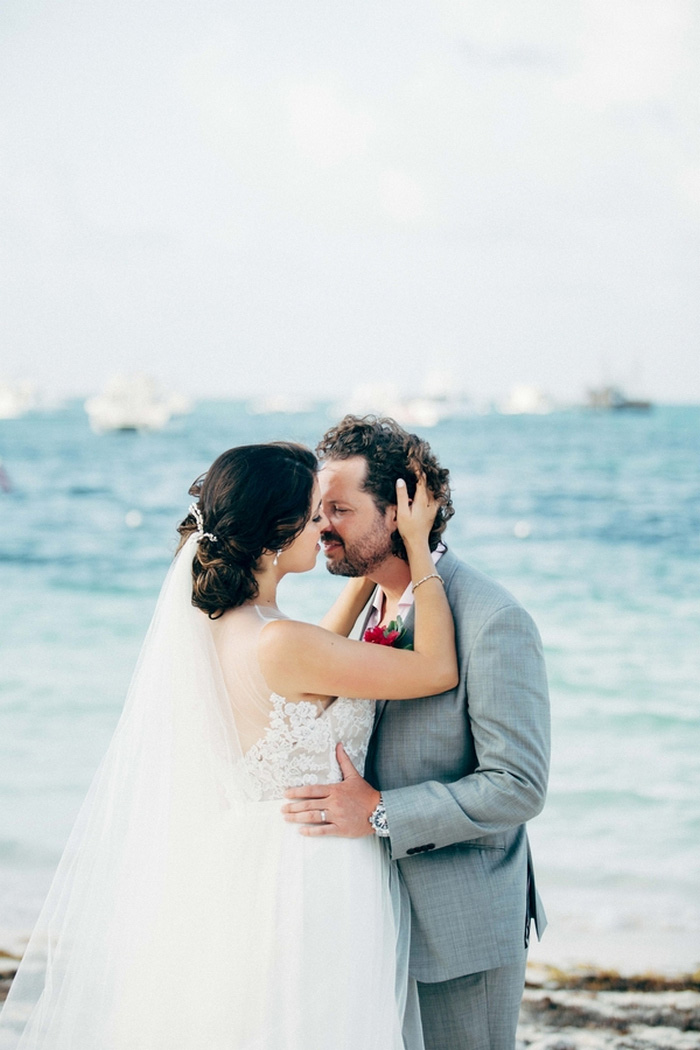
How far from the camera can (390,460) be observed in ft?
7.91

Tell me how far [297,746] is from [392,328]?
100 ft

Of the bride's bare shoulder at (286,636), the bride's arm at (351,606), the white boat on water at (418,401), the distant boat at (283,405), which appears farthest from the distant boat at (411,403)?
the bride's bare shoulder at (286,636)

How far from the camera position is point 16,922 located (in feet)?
14.6

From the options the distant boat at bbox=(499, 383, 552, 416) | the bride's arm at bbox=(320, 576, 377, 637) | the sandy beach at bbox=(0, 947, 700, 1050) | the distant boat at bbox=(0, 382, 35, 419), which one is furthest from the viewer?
the distant boat at bbox=(499, 383, 552, 416)

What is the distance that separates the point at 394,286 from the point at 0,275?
12.3 metres

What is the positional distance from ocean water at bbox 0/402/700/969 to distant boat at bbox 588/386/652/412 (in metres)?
9.22

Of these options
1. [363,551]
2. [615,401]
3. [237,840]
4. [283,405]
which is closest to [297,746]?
[237,840]

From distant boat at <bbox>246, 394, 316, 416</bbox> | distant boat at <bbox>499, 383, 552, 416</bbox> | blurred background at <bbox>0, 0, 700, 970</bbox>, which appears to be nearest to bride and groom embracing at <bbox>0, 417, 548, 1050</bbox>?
blurred background at <bbox>0, 0, 700, 970</bbox>

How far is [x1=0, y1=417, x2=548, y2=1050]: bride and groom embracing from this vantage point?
6.67 ft

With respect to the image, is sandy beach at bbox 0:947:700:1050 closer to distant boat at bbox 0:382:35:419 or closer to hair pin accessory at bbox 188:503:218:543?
hair pin accessory at bbox 188:503:218:543

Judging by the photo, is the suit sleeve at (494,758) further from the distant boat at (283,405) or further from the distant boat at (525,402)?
the distant boat at (283,405)

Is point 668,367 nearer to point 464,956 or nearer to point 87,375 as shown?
point 87,375

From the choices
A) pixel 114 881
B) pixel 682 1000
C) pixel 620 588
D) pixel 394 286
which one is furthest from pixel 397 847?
pixel 394 286

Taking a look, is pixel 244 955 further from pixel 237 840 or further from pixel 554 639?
pixel 554 639
